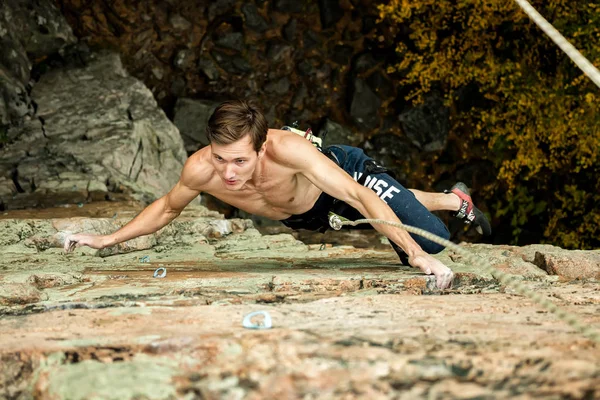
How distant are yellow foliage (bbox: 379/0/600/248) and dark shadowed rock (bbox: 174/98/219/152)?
1987mm

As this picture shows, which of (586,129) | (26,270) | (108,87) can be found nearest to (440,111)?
(586,129)

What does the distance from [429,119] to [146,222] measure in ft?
17.0

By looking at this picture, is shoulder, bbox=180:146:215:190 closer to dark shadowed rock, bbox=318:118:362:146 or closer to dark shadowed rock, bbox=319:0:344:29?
dark shadowed rock, bbox=318:118:362:146

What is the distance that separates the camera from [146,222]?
371 cm

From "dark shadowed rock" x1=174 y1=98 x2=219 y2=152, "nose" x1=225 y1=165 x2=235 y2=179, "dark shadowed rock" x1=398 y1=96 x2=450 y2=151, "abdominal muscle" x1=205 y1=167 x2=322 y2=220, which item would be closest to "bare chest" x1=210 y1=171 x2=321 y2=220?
"abdominal muscle" x1=205 y1=167 x2=322 y2=220

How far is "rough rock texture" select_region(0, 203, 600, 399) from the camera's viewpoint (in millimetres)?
1675

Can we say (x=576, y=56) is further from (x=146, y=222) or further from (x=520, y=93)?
(x=520, y=93)

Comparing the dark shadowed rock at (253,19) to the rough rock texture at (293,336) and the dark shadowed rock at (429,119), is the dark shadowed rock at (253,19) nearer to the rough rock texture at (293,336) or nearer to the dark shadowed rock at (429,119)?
the dark shadowed rock at (429,119)

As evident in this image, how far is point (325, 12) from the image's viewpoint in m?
8.15

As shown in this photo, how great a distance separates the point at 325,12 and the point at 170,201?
493 centimetres

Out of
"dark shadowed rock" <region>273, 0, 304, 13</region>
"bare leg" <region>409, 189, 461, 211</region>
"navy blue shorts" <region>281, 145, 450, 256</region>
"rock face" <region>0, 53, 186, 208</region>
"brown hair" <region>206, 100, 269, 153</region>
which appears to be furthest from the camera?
"dark shadowed rock" <region>273, 0, 304, 13</region>

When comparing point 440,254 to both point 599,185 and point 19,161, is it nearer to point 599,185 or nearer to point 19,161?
point 19,161

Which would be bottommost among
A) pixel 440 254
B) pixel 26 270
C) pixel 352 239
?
pixel 352 239

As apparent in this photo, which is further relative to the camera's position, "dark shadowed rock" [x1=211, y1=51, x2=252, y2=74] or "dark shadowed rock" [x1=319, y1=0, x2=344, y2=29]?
"dark shadowed rock" [x1=319, y1=0, x2=344, y2=29]
